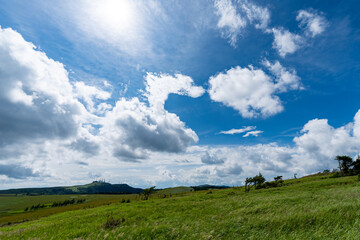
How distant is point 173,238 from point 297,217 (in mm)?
5372

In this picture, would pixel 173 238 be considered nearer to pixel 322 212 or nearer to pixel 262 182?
pixel 322 212

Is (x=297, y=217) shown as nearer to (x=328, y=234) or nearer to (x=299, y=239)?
(x=328, y=234)

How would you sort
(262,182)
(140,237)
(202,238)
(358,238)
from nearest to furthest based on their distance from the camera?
(358,238) < (202,238) < (140,237) < (262,182)

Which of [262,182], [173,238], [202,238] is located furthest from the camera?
[262,182]

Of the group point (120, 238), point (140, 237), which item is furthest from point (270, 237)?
point (120, 238)

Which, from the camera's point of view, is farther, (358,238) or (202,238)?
(202,238)

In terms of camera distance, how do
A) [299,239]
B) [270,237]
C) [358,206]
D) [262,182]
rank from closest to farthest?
[299,239] < [270,237] < [358,206] < [262,182]

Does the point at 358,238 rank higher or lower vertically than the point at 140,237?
higher

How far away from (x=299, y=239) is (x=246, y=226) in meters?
2.34

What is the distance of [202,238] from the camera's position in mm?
6254

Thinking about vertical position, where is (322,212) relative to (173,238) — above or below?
above

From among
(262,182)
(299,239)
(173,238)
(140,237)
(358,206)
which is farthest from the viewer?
(262,182)

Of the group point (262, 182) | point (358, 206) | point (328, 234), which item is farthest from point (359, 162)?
point (328, 234)

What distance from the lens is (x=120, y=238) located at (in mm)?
7164
